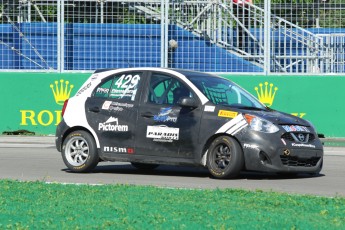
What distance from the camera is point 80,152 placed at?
1530 cm

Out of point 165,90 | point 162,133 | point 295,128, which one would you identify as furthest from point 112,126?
point 295,128

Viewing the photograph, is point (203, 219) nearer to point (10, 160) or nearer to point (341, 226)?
point (341, 226)

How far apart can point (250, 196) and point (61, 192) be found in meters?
2.11

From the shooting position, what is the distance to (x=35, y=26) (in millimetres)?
25469

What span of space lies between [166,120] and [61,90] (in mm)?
10511

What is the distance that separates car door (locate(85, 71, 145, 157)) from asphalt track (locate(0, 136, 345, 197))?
452 millimetres

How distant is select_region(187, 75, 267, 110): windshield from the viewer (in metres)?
14.9

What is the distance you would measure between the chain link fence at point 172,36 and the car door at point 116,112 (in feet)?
32.5

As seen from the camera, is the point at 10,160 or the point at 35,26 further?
the point at 35,26

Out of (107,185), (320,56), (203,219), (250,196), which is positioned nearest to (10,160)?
(107,185)

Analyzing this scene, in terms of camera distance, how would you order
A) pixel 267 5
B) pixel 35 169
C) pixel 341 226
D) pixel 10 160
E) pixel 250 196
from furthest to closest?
pixel 267 5 < pixel 10 160 < pixel 35 169 < pixel 250 196 < pixel 341 226

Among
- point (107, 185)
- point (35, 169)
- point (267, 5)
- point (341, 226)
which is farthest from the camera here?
point (267, 5)

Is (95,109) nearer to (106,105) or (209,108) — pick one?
(106,105)

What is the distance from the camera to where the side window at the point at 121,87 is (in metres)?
15.2
